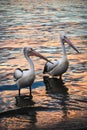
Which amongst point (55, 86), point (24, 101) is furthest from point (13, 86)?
point (24, 101)

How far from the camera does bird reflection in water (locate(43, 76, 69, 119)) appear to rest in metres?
12.4

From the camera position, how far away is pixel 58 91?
46.0ft

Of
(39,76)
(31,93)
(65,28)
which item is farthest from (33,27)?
(31,93)

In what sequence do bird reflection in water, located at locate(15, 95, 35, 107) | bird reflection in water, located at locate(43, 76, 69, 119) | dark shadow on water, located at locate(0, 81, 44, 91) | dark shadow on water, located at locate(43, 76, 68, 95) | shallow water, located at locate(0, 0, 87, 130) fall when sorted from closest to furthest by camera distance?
shallow water, located at locate(0, 0, 87, 130), bird reflection in water, located at locate(43, 76, 69, 119), bird reflection in water, located at locate(15, 95, 35, 107), dark shadow on water, located at locate(43, 76, 68, 95), dark shadow on water, located at locate(0, 81, 44, 91)

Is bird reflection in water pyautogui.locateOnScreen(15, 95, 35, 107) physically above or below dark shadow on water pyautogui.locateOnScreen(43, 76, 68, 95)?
above

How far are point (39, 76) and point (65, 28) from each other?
17382 mm

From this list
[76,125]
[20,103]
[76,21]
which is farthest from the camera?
[76,21]

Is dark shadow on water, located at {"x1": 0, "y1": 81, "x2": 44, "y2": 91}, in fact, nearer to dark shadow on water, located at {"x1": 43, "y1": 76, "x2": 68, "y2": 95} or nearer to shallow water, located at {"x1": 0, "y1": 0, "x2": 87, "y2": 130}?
shallow water, located at {"x1": 0, "y1": 0, "x2": 87, "y2": 130}

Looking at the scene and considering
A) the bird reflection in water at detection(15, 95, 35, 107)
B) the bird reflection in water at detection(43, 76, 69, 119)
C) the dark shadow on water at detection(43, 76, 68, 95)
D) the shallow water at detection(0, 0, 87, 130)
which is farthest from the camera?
the dark shadow on water at detection(43, 76, 68, 95)

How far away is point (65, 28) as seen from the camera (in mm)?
32938

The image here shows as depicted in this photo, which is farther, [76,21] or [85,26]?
[76,21]

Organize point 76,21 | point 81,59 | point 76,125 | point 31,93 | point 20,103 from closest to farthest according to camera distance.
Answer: point 76,125 < point 20,103 < point 31,93 < point 81,59 < point 76,21

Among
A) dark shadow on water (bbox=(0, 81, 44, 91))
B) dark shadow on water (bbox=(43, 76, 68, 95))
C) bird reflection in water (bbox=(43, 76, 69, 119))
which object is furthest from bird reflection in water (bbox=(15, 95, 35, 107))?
dark shadow on water (bbox=(0, 81, 44, 91))

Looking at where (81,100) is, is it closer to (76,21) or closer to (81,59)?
(81,59)
